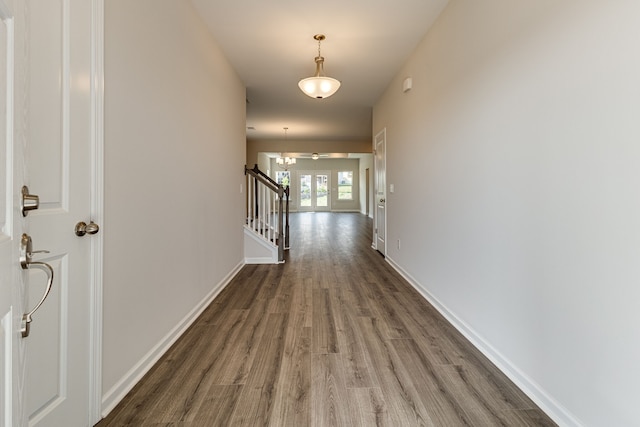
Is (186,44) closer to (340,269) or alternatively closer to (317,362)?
(317,362)

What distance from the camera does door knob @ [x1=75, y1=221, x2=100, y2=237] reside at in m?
1.29

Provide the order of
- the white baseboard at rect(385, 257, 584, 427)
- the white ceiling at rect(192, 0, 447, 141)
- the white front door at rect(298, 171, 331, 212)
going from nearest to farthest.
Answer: the white baseboard at rect(385, 257, 584, 427)
the white ceiling at rect(192, 0, 447, 141)
the white front door at rect(298, 171, 331, 212)

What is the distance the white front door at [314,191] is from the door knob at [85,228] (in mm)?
13496

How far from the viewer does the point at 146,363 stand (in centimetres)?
181

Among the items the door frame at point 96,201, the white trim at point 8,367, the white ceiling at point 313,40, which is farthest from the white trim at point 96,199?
the white ceiling at point 313,40

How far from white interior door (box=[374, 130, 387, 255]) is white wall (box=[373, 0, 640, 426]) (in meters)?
2.21

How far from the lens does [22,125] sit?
2.51 ft

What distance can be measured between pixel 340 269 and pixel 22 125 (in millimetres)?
3769

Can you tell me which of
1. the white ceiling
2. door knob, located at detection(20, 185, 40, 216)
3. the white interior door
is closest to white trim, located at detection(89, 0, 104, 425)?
door knob, located at detection(20, 185, 40, 216)

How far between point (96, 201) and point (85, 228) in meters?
0.14

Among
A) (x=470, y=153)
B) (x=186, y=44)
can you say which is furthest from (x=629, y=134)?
(x=186, y=44)

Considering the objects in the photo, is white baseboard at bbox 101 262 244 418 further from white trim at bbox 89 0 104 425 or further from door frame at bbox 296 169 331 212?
door frame at bbox 296 169 331 212

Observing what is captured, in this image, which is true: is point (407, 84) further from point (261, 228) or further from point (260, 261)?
point (260, 261)

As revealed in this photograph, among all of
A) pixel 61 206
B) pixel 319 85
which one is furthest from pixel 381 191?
pixel 61 206
